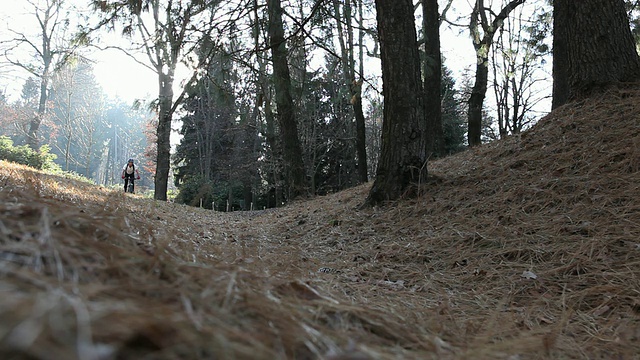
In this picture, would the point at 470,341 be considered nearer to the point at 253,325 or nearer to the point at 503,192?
the point at 253,325

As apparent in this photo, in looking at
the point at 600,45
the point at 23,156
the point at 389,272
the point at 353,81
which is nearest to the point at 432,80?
the point at 353,81

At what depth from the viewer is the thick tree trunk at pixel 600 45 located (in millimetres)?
Result: 4648

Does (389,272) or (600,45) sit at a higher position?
(600,45)

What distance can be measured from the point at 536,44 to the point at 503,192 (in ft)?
39.8

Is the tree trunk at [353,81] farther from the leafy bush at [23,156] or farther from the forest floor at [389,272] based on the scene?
the leafy bush at [23,156]

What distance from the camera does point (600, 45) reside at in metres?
4.69

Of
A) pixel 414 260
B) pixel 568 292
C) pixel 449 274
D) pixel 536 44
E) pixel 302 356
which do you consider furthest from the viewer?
pixel 536 44

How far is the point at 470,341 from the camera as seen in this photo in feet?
3.69

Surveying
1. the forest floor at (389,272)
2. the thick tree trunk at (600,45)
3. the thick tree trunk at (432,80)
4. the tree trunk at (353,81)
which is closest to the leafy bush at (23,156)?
the tree trunk at (353,81)

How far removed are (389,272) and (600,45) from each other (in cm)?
421

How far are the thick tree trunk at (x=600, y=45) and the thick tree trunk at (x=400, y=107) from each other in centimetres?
202

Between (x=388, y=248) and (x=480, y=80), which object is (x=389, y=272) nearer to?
(x=388, y=248)

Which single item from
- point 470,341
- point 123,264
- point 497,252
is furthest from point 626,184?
point 123,264

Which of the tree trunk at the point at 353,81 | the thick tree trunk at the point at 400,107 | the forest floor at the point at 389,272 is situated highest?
the tree trunk at the point at 353,81
